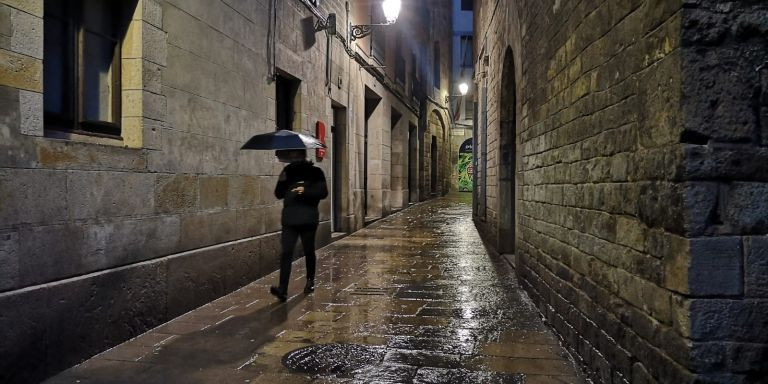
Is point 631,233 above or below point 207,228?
above

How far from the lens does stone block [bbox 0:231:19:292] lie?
3.20 metres

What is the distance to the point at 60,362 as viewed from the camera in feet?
11.8

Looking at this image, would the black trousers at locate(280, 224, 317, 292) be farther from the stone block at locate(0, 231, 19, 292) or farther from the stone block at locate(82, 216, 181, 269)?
the stone block at locate(0, 231, 19, 292)

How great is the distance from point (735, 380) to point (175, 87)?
4.64m

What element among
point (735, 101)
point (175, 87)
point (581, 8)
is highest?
point (581, 8)

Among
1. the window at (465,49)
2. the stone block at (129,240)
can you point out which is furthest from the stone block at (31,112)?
the window at (465,49)

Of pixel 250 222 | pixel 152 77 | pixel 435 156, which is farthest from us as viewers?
pixel 435 156

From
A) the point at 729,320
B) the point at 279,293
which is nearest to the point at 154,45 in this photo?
the point at 279,293

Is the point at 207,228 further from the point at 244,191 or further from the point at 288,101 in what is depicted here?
the point at 288,101

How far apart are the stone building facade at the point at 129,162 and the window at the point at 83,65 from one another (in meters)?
0.01

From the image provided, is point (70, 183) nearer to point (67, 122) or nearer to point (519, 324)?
point (67, 122)

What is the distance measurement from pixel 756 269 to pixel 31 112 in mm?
4026

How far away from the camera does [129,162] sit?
4316mm

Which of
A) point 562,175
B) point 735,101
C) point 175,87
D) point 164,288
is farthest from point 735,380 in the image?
point 175,87
